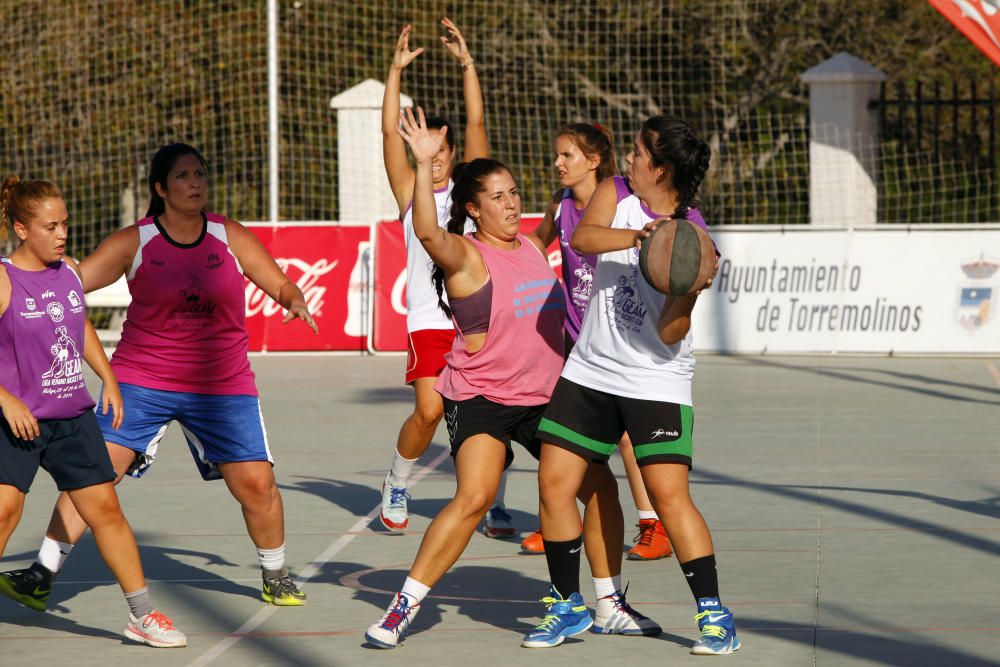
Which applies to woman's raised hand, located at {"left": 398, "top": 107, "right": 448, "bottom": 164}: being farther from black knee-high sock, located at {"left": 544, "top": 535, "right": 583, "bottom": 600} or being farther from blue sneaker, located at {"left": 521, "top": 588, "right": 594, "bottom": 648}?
blue sneaker, located at {"left": 521, "top": 588, "right": 594, "bottom": 648}

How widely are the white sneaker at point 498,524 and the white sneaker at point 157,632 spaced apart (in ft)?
7.63

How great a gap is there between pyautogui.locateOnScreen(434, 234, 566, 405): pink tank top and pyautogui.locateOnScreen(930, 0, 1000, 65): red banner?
9.95 metres

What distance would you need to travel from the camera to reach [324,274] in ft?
56.9

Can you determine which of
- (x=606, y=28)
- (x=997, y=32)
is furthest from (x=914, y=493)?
(x=606, y=28)

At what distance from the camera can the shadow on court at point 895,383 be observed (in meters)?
13.3

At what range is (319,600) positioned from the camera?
6426mm

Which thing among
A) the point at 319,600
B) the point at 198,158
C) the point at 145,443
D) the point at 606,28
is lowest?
the point at 319,600

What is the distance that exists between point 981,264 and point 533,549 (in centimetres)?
1009

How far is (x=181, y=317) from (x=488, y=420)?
1.29 metres

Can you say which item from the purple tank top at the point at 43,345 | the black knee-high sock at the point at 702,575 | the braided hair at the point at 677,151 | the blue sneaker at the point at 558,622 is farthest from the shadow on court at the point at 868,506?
the purple tank top at the point at 43,345

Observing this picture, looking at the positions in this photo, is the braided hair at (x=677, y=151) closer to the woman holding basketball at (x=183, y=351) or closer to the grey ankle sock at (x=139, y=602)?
the woman holding basketball at (x=183, y=351)

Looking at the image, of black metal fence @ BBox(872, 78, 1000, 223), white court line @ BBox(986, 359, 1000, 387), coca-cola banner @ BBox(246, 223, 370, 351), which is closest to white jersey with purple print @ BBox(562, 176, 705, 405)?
white court line @ BBox(986, 359, 1000, 387)

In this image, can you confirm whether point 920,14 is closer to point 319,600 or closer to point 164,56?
point 164,56

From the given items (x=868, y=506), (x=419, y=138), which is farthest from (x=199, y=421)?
(x=868, y=506)
